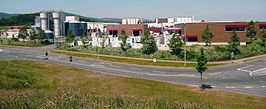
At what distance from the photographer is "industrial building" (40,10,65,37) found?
11538cm

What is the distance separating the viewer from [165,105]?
31.7ft

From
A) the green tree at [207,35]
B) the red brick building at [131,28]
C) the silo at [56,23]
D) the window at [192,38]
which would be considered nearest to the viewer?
the green tree at [207,35]

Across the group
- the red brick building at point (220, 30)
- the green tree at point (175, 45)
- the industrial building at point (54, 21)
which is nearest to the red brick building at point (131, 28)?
the red brick building at point (220, 30)

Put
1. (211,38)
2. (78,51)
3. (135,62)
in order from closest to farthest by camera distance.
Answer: (135,62) < (211,38) < (78,51)

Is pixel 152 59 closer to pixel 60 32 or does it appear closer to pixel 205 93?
pixel 205 93

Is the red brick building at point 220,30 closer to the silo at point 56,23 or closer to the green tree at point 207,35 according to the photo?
the green tree at point 207,35

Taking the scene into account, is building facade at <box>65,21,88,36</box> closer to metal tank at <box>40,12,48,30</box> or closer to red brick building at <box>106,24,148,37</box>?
metal tank at <box>40,12,48,30</box>

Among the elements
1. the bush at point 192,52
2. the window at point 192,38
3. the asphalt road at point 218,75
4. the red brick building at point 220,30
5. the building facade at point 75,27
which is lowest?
the asphalt road at point 218,75

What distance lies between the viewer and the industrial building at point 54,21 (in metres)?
115

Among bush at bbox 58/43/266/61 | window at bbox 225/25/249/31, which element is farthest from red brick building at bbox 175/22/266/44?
bush at bbox 58/43/266/61

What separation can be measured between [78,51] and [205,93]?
4884 cm

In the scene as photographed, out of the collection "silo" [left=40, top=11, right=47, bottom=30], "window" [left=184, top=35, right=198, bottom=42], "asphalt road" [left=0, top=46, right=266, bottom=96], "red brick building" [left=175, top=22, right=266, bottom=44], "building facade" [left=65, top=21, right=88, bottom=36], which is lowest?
"asphalt road" [left=0, top=46, right=266, bottom=96]

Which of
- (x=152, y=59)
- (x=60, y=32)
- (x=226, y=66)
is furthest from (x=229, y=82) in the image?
(x=60, y=32)

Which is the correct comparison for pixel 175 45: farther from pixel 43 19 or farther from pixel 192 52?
pixel 43 19
